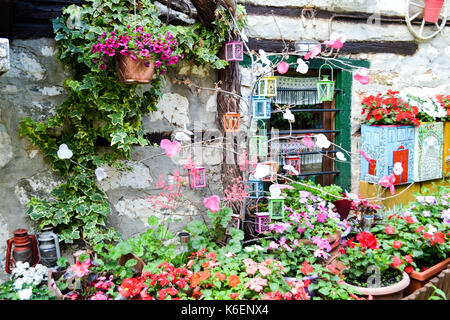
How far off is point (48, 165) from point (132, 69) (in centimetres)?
99

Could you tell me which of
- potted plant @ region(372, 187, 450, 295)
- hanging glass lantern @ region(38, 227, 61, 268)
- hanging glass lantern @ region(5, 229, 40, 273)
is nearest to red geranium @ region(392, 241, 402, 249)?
potted plant @ region(372, 187, 450, 295)

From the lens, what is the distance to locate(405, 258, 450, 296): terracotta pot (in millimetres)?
3005

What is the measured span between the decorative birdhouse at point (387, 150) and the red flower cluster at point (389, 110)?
71 mm

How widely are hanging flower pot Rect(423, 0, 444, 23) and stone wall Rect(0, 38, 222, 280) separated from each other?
8.38 feet

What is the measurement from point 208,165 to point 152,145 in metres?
0.53

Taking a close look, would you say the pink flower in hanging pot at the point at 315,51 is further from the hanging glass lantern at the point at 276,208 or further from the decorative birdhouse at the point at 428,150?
the decorative birdhouse at the point at 428,150

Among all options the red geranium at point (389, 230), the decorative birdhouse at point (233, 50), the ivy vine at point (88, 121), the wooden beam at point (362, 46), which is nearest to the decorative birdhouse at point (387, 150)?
the wooden beam at point (362, 46)

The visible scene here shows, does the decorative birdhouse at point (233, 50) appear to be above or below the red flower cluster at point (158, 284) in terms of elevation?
above

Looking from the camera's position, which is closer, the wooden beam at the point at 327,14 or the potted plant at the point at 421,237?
the potted plant at the point at 421,237

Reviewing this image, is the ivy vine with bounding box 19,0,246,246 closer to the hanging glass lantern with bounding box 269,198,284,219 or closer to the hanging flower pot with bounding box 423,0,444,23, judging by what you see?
the hanging glass lantern with bounding box 269,198,284,219

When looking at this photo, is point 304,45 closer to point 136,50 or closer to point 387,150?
point 387,150

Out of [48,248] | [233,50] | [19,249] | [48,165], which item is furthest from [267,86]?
[19,249]

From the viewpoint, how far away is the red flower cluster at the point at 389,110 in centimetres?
414

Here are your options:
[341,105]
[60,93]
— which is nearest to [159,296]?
[60,93]
